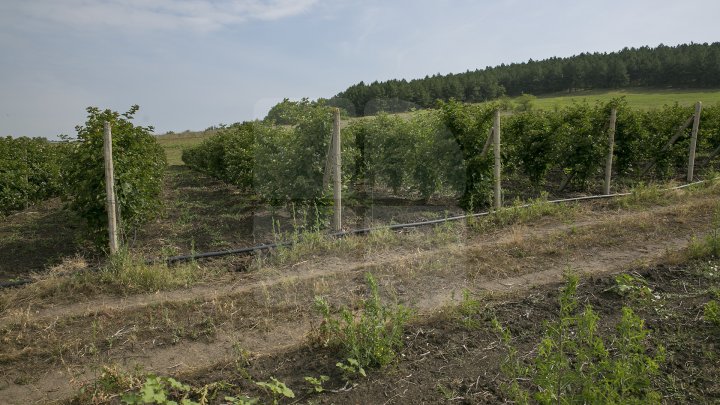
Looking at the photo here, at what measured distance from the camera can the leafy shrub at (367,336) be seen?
359 cm

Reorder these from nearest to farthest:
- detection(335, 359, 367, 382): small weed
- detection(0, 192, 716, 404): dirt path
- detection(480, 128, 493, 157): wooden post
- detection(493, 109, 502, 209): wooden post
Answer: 1. detection(335, 359, 367, 382): small weed
2. detection(0, 192, 716, 404): dirt path
3. detection(493, 109, 502, 209): wooden post
4. detection(480, 128, 493, 157): wooden post

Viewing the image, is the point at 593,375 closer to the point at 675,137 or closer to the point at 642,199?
the point at 642,199

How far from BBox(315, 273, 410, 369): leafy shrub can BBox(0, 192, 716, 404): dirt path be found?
0.42 metres

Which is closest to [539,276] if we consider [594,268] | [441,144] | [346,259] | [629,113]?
[594,268]

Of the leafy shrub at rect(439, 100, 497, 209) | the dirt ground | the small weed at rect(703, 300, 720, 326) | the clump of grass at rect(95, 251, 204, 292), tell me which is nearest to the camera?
the dirt ground

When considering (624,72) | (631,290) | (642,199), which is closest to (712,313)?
(631,290)

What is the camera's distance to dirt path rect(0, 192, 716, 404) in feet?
13.5

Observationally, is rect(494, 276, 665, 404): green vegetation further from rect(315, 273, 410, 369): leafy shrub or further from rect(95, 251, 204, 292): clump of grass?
rect(95, 251, 204, 292): clump of grass

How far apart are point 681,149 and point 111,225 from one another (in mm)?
13009

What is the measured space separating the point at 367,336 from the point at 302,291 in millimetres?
1864

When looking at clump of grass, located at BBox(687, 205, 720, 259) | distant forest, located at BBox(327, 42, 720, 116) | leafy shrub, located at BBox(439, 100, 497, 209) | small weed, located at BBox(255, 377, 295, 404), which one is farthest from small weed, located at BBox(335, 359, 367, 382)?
distant forest, located at BBox(327, 42, 720, 116)

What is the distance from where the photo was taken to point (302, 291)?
5410 mm

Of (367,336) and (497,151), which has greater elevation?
(497,151)

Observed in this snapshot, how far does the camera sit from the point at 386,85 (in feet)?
32.2
